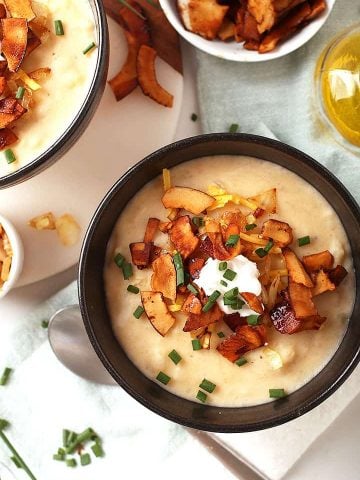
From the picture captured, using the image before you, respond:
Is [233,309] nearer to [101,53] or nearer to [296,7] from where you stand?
[101,53]

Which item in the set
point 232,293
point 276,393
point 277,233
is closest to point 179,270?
point 232,293

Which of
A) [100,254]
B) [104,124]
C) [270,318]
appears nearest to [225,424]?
[270,318]

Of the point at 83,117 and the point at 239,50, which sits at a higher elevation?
the point at 239,50

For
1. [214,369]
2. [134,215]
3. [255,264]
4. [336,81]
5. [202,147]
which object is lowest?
[214,369]

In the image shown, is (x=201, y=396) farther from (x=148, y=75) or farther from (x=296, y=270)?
(x=148, y=75)

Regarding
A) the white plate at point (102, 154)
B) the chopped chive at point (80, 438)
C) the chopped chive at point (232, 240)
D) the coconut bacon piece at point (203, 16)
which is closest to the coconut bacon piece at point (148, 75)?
the white plate at point (102, 154)
